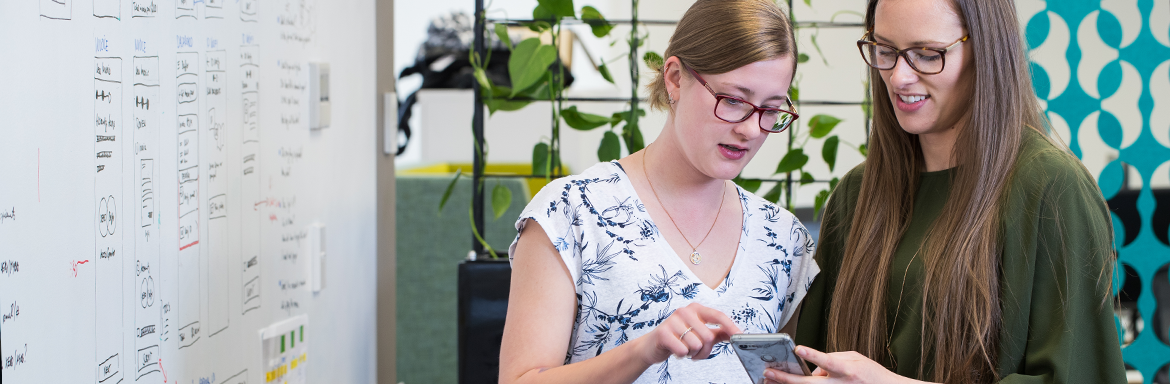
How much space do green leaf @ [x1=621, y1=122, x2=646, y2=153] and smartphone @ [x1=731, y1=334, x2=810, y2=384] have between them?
3.67 feet

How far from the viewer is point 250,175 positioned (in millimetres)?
1608

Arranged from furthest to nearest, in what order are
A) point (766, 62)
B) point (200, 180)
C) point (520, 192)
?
point (520, 192), point (200, 180), point (766, 62)

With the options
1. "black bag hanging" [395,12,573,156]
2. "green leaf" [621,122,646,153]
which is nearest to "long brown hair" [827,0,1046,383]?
"green leaf" [621,122,646,153]

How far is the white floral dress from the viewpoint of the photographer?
1.14m

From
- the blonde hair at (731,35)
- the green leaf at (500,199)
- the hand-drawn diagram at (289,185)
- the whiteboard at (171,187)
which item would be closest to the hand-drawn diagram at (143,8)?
the whiteboard at (171,187)

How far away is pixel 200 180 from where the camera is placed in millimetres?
1411

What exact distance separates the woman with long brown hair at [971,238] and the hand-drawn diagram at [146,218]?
2.98ft

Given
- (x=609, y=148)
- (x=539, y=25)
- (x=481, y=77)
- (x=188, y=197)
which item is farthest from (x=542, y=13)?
(x=188, y=197)

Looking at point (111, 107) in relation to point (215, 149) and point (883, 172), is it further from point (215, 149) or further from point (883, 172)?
point (883, 172)

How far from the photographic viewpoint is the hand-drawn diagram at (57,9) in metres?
→ 1.00

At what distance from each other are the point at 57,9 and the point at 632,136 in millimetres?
1336

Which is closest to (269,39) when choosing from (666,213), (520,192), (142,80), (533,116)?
(142,80)

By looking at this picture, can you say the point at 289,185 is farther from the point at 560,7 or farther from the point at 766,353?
the point at 766,353

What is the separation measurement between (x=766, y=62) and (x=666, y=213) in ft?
0.86
